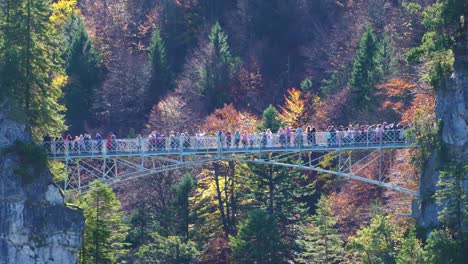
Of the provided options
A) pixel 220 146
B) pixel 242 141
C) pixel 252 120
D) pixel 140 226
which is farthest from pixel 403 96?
pixel 220 146

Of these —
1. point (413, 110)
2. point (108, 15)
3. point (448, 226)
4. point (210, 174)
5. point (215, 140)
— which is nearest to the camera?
point (448, 226)

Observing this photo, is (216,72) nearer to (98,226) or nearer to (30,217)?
(98,226)

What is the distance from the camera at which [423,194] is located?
89.6 metres

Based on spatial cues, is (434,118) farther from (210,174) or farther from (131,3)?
(131,3)

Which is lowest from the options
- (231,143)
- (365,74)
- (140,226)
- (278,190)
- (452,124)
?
(140,226)

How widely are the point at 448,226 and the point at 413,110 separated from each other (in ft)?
61.6

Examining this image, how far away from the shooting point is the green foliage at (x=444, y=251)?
83.2 m

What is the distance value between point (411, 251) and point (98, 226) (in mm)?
20503

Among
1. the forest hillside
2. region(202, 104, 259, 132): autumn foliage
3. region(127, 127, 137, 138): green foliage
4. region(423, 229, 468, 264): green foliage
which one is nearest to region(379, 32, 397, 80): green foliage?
the forest hillside

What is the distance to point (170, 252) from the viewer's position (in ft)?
338

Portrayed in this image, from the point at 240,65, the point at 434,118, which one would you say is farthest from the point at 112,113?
the point at 434,118

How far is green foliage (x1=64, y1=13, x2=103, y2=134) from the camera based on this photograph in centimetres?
12475

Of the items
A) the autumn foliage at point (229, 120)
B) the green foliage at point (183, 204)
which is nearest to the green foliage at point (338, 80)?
the autumn foliage at point (229, 120)

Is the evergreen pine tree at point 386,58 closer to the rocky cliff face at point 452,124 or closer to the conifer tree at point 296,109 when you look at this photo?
the conifer tree at point 296,109
